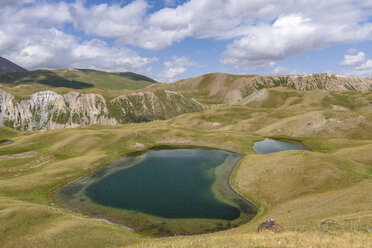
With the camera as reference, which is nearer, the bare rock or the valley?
the valley

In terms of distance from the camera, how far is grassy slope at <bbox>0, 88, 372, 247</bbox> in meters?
23.7

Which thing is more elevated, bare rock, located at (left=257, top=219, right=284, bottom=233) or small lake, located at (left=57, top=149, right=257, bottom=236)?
bare rock, located at (left=257, top=219, right=284, bottom=233)

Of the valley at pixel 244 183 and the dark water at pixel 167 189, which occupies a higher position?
the valley at pixel 244 183

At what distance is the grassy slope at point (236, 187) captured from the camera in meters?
23.7

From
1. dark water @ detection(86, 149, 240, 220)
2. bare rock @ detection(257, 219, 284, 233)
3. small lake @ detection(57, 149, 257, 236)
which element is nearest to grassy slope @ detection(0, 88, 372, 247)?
bare rock @ detection(257, 219, 284, 233)

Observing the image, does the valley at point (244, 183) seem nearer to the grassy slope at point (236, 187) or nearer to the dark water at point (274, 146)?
the grassy slope at point (236, 187)

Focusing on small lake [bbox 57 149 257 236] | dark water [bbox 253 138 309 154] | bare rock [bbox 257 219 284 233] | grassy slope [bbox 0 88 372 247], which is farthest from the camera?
dark water [bbox 253 138 309 154]

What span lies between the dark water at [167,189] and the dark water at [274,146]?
67.2 ft

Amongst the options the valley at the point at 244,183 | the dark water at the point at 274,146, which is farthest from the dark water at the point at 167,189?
the dark water at the point at 274,146

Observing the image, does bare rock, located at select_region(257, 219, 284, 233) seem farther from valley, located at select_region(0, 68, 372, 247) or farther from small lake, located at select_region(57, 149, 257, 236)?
small lake, located at select_region(57, 149, 257, 236)

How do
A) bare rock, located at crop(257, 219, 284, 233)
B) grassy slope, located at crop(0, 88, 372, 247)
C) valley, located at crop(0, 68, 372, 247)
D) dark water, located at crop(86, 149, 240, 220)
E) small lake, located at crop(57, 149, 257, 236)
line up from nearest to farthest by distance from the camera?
grassy slope, located at crop(0, 88, 372, 247) < valley, located at crop(0, 68, 372, 247) < bare rock, located at crop(257, 219, 284, 233) < small lake, located at crop(57, 149, 257, 236) < dark water, located at crop(86, 149, 240, 220)

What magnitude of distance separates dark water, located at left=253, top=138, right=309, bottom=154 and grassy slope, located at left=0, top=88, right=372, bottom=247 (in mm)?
4585

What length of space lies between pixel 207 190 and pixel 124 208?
20.8 m

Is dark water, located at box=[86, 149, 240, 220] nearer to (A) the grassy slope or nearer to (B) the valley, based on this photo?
(B) the valley
